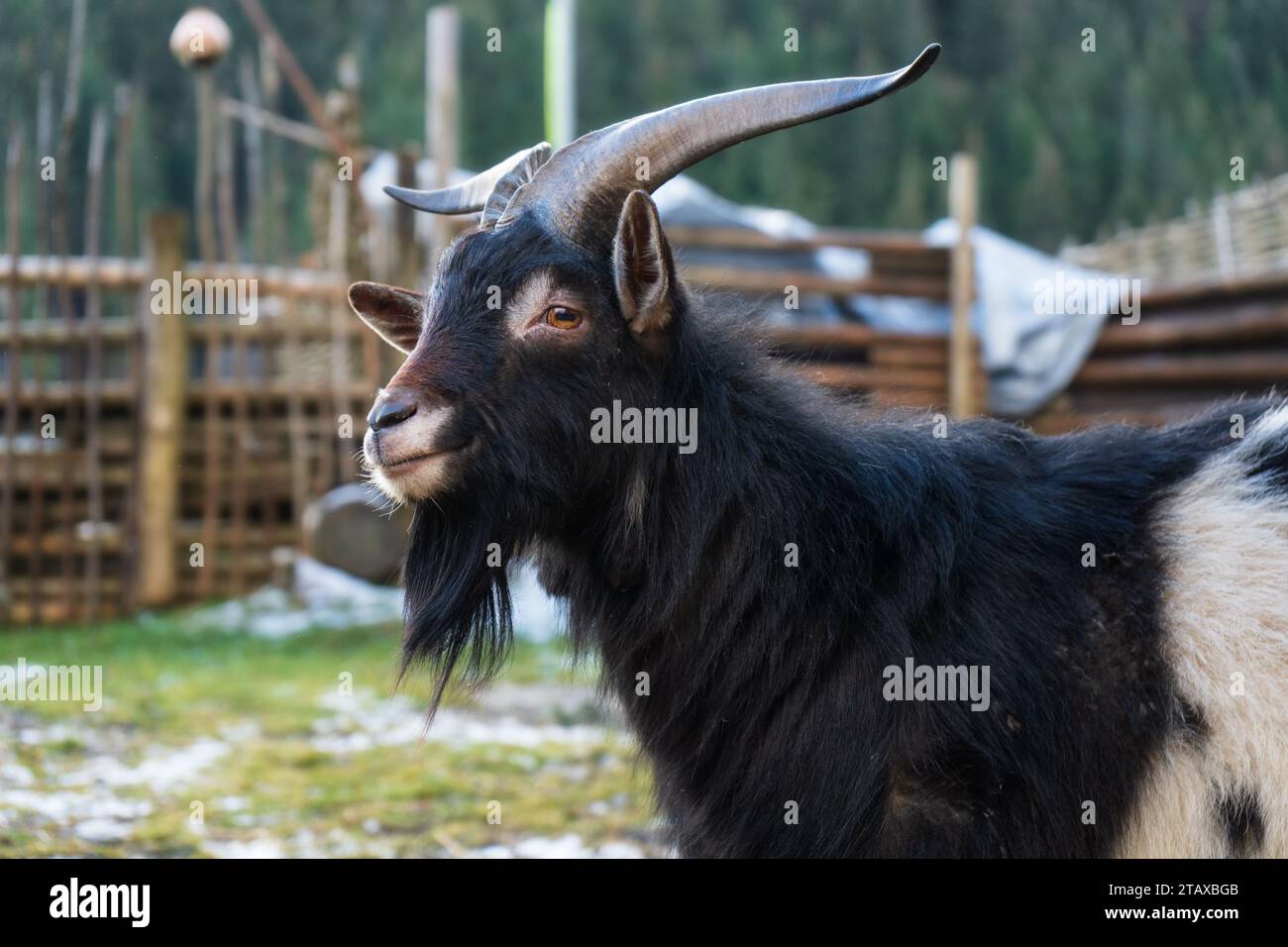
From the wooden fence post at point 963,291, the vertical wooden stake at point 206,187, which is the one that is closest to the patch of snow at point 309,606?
the vertical wooden stake at point 206,187

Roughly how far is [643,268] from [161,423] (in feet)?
27.9

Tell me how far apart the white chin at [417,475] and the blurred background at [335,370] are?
118cm

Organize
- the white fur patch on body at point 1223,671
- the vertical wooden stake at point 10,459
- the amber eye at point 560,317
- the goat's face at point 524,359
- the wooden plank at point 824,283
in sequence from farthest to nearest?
the wooden plank at point 824,283 → the vertical wooden stake at point 10,459 → the amber eye at point 560,317 → the goat's face at point 524,359 → the white fur patch on body at point 1223,671

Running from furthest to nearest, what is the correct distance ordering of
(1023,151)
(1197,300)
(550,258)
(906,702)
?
(1023,151), (1197,300), (550,258), (906,702)

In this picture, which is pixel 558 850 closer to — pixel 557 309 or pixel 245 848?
pixel 245 848

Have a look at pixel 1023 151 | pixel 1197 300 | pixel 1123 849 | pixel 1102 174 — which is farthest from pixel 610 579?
pixel 1023 151

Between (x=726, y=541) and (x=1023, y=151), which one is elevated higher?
(x=1023, y=151)

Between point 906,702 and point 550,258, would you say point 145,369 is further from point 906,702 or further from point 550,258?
point 906,702

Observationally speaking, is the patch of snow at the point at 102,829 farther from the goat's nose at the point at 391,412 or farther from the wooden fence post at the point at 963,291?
the wooden fence post at the point at 963,291

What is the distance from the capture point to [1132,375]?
36.8 feet

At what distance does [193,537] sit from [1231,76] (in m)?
8.29

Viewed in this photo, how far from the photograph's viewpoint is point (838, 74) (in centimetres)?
2080

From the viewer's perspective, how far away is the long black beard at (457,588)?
10.2ft

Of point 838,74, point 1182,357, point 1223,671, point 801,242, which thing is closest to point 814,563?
point 1223,671
